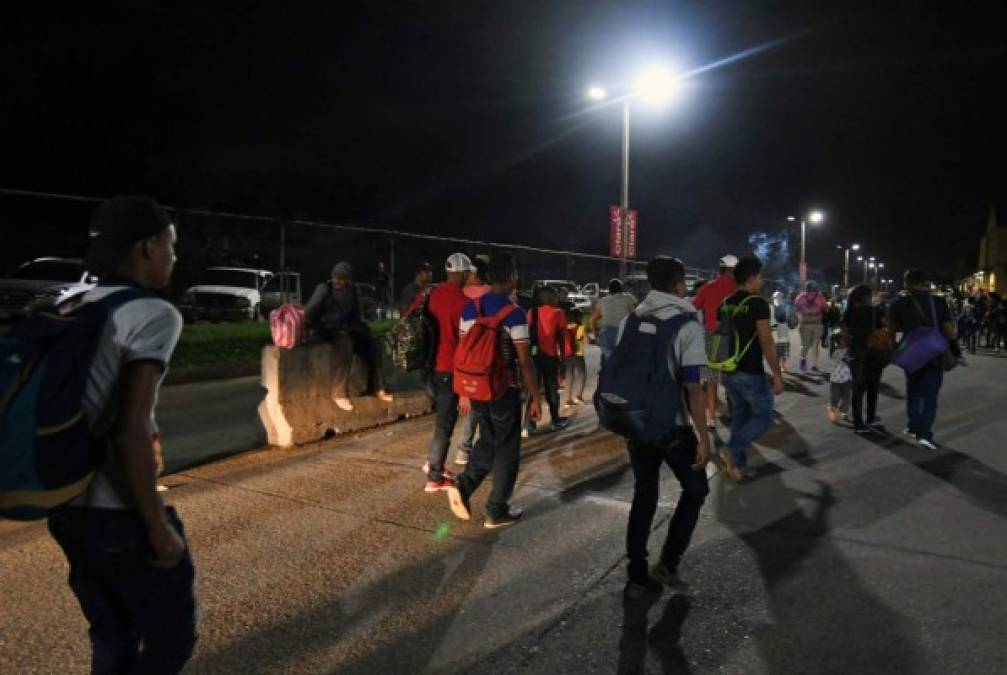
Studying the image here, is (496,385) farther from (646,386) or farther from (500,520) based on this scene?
(646,386)

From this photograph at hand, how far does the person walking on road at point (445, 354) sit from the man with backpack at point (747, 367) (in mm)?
2269

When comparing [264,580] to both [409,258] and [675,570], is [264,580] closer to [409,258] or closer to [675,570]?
[675,570]

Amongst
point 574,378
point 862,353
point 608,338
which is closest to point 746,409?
point 608,338

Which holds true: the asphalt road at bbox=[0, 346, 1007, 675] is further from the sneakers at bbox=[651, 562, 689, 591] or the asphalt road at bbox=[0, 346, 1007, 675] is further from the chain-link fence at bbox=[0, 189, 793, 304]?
the chain-link fence at bbox=[0, 189, 793, 304]

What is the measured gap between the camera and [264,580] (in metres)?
4.09

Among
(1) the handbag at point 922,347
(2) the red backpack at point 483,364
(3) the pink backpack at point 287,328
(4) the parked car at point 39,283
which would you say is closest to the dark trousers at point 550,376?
(3) the pink backpack at point 287,328

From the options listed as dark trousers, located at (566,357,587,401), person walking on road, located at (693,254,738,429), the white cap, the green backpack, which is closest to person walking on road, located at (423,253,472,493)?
the white cap

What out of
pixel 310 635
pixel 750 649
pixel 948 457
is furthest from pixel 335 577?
pixel 948 457

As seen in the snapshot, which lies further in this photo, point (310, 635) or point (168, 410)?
point (168, 410)

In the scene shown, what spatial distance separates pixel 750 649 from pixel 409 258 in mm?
14303

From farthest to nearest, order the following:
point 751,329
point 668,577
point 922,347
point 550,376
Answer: point 550,376 → point 922,347 → point 751,329 → point 668,577

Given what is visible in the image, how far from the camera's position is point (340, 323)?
8.02 m

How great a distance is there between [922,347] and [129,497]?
720cm

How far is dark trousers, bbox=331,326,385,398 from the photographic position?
26.3 ft
